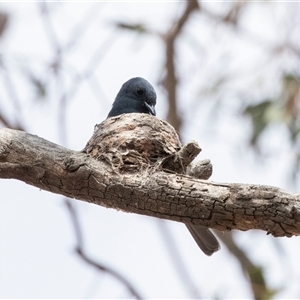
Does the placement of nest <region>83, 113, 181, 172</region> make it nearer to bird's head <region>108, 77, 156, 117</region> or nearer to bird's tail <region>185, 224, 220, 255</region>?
bird's tail <region>185, 224, 220, 255</region>

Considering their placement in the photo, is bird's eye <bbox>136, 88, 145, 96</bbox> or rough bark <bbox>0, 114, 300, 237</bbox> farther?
bird's eye <bbox>136, 88, 145, 96</bbox>

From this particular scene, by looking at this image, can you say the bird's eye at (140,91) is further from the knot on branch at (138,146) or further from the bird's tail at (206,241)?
the bird's tail at (206,241)

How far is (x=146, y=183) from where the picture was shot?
123 inches

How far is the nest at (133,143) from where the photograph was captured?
133 inches

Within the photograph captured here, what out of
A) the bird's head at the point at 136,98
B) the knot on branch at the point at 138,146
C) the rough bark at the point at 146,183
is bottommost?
the rough bark at the point at 146,183

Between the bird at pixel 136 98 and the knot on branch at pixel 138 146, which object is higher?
the bird at pixel 136 98

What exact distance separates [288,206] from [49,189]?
1.12m

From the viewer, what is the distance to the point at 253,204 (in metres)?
2.88

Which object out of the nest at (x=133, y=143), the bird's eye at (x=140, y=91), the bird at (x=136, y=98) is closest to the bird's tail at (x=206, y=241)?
the nest at (x=133, y=143)

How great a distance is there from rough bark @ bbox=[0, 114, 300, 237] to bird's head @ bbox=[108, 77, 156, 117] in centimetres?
156

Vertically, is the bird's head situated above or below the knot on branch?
above

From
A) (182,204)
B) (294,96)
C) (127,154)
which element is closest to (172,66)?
(294,96)

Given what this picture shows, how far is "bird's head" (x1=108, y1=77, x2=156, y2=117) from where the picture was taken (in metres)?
5.21

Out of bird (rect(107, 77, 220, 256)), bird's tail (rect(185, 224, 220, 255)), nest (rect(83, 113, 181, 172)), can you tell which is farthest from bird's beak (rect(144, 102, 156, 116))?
bird's tail (rect(185, 224, 220, 255))
